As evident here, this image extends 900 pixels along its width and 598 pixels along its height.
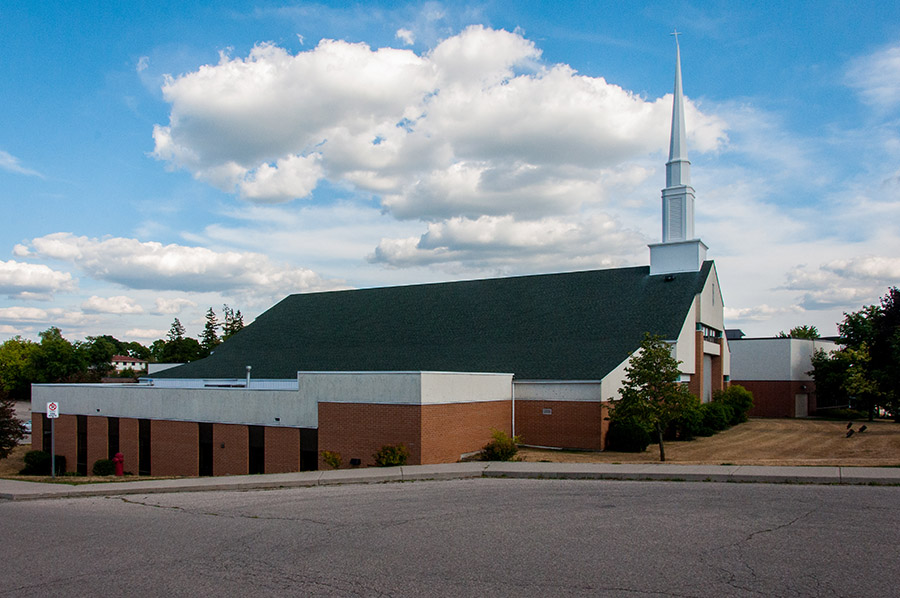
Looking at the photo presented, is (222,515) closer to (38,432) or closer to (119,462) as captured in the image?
(119,462)

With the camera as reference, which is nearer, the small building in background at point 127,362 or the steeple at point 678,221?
the steeple at point 678,221

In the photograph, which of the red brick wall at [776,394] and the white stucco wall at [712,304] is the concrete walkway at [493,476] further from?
the red brick wall at [776,394]

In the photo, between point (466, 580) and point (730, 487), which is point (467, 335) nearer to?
point (730, 487)

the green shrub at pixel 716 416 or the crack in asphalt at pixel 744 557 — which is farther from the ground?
the crack in asphalt at pixel 744 557

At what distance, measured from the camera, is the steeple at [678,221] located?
36.1 metres

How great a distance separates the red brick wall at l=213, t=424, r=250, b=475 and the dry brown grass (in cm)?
1113

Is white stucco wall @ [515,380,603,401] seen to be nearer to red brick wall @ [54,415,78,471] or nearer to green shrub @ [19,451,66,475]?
red brick wall @ [54,415,78,471]

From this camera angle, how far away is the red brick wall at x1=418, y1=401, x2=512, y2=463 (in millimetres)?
21906

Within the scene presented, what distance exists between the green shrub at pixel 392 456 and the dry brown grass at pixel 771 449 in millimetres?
3893

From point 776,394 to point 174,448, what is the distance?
39347mm

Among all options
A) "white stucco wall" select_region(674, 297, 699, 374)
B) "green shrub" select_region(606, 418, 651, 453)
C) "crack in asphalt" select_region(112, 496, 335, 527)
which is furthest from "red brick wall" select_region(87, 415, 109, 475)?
"white stucco wall" select_region(674, 297, 699, 374)

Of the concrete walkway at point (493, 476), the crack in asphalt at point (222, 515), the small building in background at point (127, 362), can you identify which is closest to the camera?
the crack in asphalt at point (222, 515)

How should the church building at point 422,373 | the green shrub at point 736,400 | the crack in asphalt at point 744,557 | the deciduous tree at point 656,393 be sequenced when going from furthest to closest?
the green shrub at point 736,400 → the church building at point 422,373 → the deciduous tree at point 656,393 → the crack in asphalt at point 744,557

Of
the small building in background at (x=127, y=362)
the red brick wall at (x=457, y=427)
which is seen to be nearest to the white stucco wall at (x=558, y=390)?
the red brick wall at (x=457, y=427)
